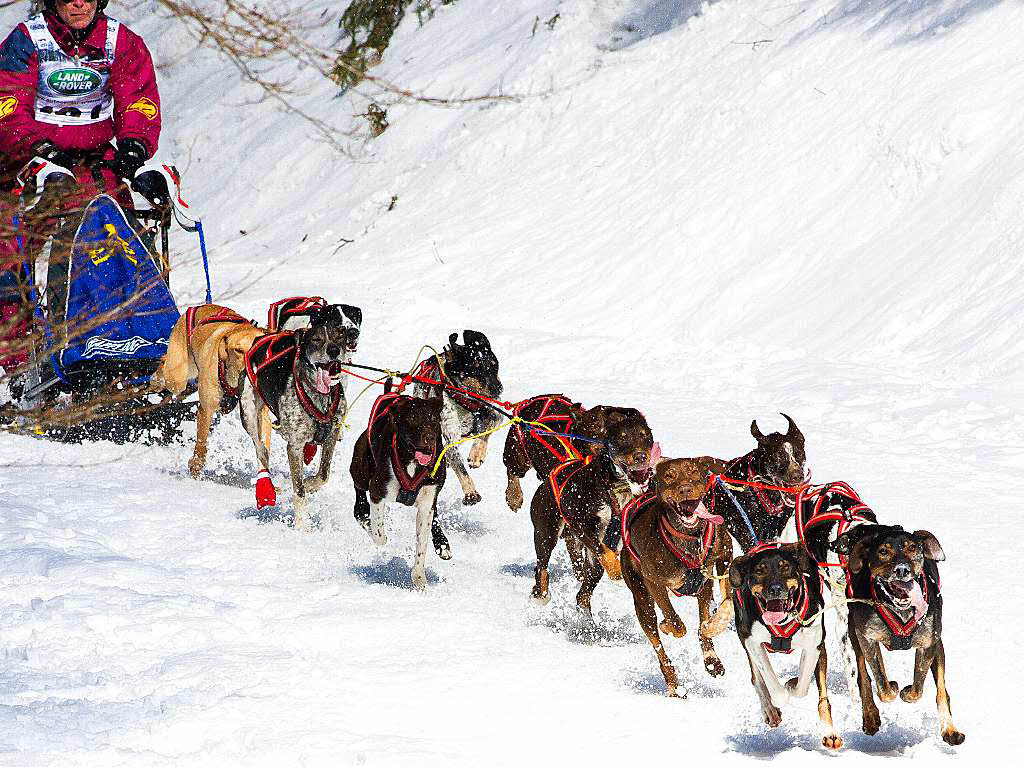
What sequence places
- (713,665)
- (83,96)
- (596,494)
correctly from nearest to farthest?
(713,665), (596,494), (83,96)

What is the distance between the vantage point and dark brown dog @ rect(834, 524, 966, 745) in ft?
14.9

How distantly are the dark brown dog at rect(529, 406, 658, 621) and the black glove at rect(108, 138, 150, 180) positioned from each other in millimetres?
4291

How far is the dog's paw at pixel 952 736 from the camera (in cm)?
451

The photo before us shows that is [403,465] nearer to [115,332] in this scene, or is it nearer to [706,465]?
[706,465]

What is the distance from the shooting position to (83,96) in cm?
912

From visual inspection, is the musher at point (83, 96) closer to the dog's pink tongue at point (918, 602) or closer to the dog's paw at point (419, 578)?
the dog's paw at point (419, 578)

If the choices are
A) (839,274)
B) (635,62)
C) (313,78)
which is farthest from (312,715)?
(313,78)

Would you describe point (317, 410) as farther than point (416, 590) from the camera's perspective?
Yes

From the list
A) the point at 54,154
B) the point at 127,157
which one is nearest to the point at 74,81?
the point at 54,154

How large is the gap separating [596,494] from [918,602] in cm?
193

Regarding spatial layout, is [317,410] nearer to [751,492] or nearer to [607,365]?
[751,492]

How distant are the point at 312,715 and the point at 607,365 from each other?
8.36m

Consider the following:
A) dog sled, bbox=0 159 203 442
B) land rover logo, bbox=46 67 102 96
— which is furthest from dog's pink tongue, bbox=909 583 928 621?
land rover logo, bbox=46 67 102 96

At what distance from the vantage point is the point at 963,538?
24.0ft
